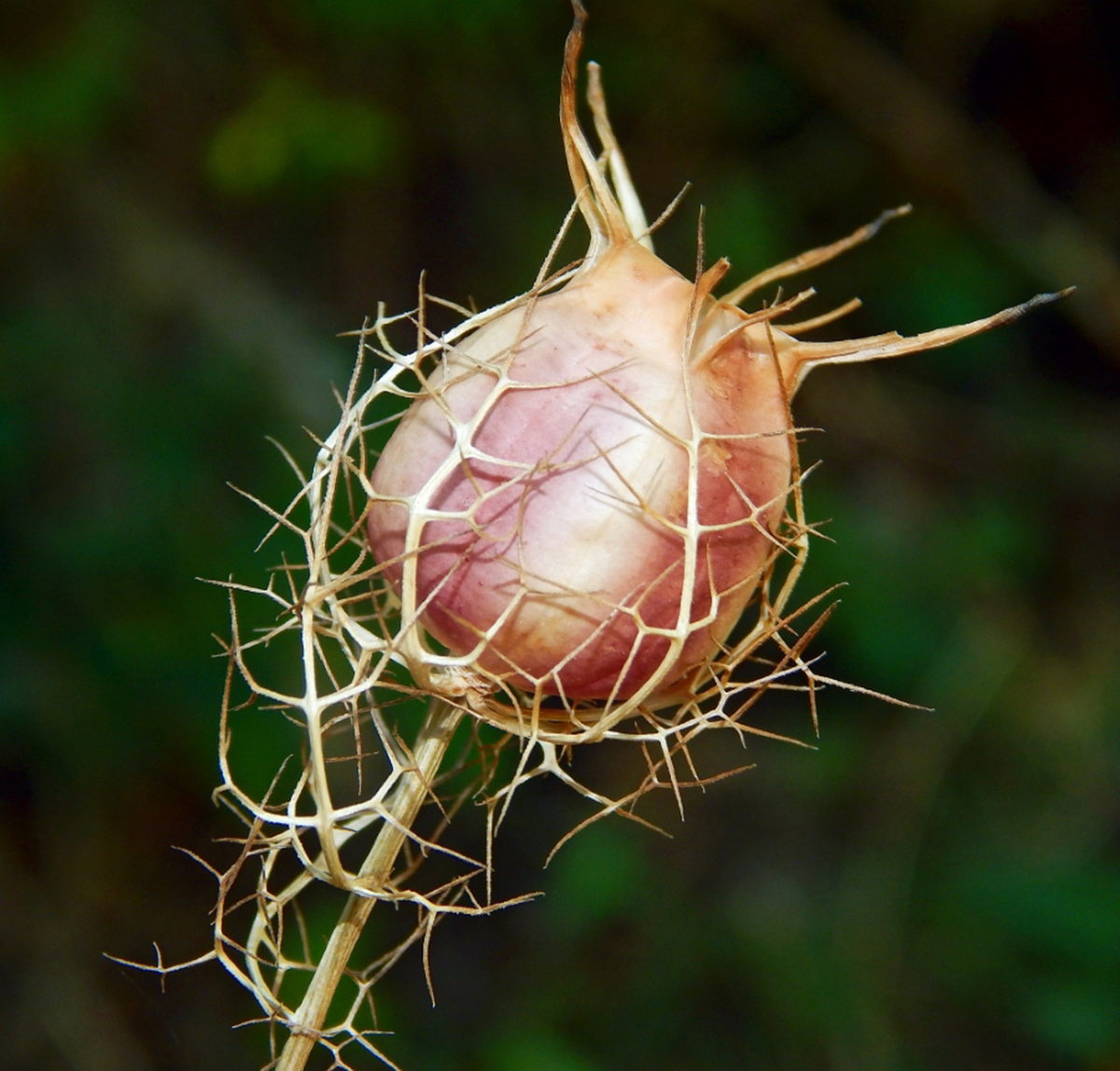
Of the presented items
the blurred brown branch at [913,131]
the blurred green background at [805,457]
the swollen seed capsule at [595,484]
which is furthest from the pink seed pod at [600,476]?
the blurred brown branch at [913,131]

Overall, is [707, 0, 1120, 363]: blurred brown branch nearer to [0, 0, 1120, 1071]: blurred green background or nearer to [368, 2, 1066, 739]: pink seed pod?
[0, 0, 1120, 1071]: blurred green background

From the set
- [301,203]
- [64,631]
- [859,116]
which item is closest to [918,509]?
[859,116]

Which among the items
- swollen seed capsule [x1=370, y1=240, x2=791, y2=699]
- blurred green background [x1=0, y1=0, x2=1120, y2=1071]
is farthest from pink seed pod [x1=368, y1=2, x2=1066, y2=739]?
blurred green background [x1=0, y1=0, x2=1120, y2=1071]

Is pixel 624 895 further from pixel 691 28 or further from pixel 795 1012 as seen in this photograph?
pixel 691 28

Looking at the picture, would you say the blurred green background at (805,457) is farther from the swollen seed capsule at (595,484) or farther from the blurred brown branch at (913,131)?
the swollen seed capsule at (595,484)

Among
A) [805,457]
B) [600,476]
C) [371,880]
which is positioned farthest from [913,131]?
[371,880]

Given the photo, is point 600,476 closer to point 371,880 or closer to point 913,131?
point 371,880
